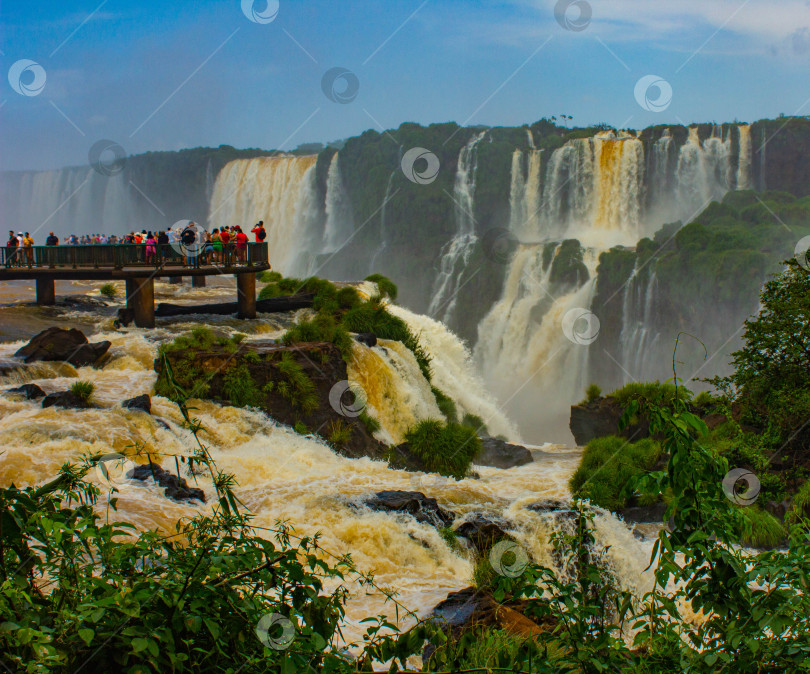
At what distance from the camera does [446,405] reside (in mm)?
21641

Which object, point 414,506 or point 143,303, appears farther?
point 143,303

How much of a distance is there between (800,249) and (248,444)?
102ft

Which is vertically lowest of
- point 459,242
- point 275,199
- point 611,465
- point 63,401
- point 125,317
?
point 611,465

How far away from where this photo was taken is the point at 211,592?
305 cm

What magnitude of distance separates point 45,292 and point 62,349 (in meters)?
8.24

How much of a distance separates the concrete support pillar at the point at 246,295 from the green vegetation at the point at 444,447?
738cm

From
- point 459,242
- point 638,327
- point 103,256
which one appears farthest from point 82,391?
point 459,242

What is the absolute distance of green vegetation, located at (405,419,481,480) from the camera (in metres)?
16.4

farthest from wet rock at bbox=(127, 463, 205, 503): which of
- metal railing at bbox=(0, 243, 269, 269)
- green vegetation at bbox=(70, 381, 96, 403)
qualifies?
metal railing at bbox=(0, 243, 269, 269)

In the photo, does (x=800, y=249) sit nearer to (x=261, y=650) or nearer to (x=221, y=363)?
(x=221, y=363)

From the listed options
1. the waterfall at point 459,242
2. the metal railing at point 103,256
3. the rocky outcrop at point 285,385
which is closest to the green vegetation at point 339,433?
the rocky outcrop at point 285,385

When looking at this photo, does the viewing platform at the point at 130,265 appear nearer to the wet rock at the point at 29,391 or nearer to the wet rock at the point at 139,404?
the wet rock at the point at 29,391

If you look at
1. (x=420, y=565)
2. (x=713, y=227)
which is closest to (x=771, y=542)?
(x=420, y=565)

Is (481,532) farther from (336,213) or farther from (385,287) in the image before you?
(336,213)
